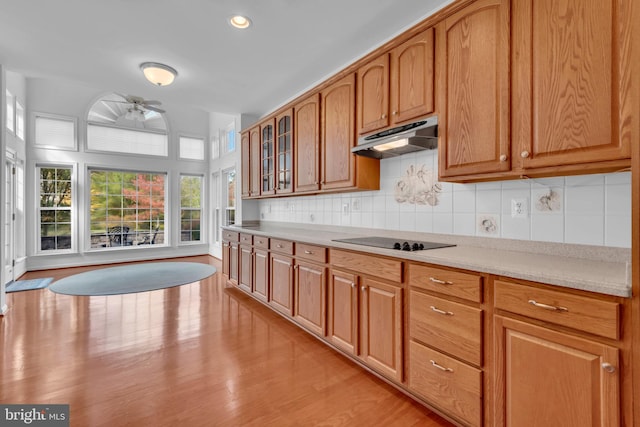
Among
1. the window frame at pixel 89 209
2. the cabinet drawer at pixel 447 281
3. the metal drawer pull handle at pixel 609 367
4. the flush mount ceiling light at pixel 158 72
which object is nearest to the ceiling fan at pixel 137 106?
the flush mount ceiling light at pixel 158 72

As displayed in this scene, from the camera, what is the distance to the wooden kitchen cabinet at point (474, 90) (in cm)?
163

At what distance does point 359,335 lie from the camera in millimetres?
2176

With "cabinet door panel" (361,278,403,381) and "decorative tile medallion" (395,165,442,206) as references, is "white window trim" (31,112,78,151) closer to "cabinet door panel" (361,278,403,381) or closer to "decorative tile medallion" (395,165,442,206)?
"decorative tile medallion" (395,165,442,206)

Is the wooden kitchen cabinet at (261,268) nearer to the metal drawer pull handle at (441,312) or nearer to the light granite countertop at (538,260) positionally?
the light granite countertop at (538,260)

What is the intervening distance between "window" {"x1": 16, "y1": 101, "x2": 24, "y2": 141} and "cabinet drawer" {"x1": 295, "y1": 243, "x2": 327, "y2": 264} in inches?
222

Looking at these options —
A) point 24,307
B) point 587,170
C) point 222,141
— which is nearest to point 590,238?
point 587,170

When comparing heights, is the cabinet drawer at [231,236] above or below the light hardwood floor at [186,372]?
above

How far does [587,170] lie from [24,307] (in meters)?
5.41

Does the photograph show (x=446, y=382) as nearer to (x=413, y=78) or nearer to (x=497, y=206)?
(x=497, y=206)

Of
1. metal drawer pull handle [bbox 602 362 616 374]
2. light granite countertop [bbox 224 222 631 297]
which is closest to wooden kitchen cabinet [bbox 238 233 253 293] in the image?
light granite countertop [bbox 224 222 631 297]

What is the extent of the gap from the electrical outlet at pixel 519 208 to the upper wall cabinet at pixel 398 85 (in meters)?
0.79

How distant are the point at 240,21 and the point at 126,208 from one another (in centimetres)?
570

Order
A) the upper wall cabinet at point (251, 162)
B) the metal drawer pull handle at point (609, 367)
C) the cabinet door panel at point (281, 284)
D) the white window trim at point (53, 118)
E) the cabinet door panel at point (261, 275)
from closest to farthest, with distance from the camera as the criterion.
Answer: the metal drawer pull handle at point (609, 367) < the cabinet door panel at point (281, 284) < the cabinet door panel at point (261, 275) < the upper wall cabinet at point (251, 162) < the white window trim at point (53, 118)

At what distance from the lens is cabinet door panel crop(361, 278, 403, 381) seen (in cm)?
188
